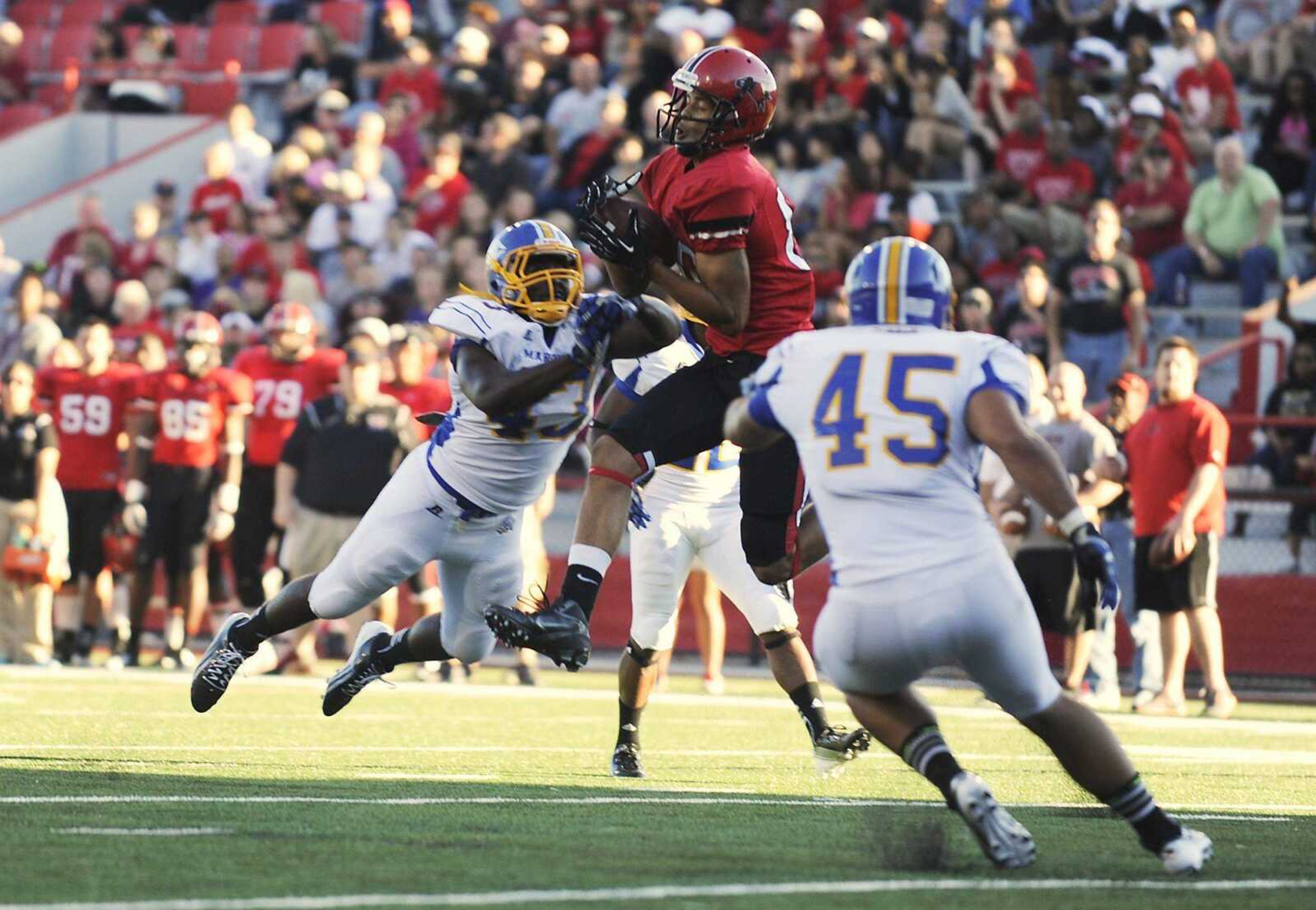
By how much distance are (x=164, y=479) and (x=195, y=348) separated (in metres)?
0.82

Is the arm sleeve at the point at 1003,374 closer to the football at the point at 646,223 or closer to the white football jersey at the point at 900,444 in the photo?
the white football jersey at the point at 900,444

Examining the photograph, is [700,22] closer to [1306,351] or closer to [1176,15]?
[1176,15]

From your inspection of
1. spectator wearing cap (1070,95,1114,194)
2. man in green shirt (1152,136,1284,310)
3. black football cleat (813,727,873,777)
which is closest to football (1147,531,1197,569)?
man in green shirt (1152,136,1284,310)

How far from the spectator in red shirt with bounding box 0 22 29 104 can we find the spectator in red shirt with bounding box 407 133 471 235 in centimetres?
662

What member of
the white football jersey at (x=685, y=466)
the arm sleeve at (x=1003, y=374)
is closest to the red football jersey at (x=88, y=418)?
the white football jersey at (x=685, y=466)

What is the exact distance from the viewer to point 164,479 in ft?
44.8

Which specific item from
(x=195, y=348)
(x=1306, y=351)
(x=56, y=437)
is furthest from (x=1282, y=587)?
(x=56, y=437)

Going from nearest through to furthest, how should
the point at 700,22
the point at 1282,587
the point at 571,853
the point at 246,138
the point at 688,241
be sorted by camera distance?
1. the point at 571,853
2. the point at 688,241
3. the point at 1282,587
4. the point at 700,22
5. the point at 246,138

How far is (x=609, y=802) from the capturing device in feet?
22.0

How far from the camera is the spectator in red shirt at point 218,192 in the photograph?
19.1 m

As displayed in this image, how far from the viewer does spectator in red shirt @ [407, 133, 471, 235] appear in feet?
58.8

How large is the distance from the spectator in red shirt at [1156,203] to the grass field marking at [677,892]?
10.0 meters

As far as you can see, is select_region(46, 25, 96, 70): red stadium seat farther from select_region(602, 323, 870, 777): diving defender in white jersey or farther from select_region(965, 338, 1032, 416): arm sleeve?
select_region(965, 338, 1032, 416): arm sleeve

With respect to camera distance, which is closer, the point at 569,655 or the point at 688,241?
the point at 569,655
